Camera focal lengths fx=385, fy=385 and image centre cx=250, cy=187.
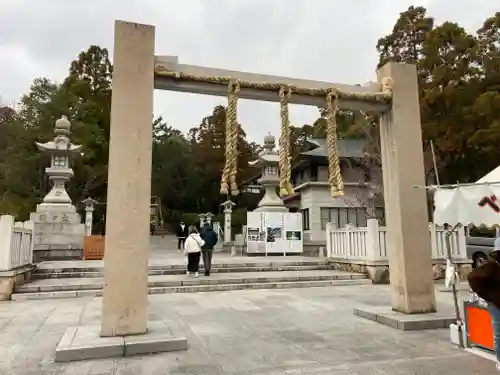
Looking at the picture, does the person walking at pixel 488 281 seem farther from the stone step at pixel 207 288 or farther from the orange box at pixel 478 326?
the stone step at pixel 207 288

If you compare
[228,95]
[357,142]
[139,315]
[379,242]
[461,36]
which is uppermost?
[461,36]

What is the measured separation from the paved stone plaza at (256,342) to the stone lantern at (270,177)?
44.2 feet

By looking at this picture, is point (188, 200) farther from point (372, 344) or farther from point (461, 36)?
point (372, 344)

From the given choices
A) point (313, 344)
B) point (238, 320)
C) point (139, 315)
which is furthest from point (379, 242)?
point (139, 315)

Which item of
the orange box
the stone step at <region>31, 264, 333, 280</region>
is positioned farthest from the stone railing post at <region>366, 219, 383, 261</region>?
the orange box

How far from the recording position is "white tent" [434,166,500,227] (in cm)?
470

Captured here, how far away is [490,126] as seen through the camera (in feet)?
60.4

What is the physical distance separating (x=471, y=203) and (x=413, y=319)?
80.2 inches

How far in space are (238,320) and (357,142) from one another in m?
25.2

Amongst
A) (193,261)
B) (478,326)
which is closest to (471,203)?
(478,326)

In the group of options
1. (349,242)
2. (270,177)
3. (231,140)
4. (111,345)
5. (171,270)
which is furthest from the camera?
(270,177)

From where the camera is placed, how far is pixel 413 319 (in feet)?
19.1

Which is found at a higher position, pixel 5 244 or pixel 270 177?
pixel 270 177

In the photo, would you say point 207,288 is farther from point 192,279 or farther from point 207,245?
point 207,245
